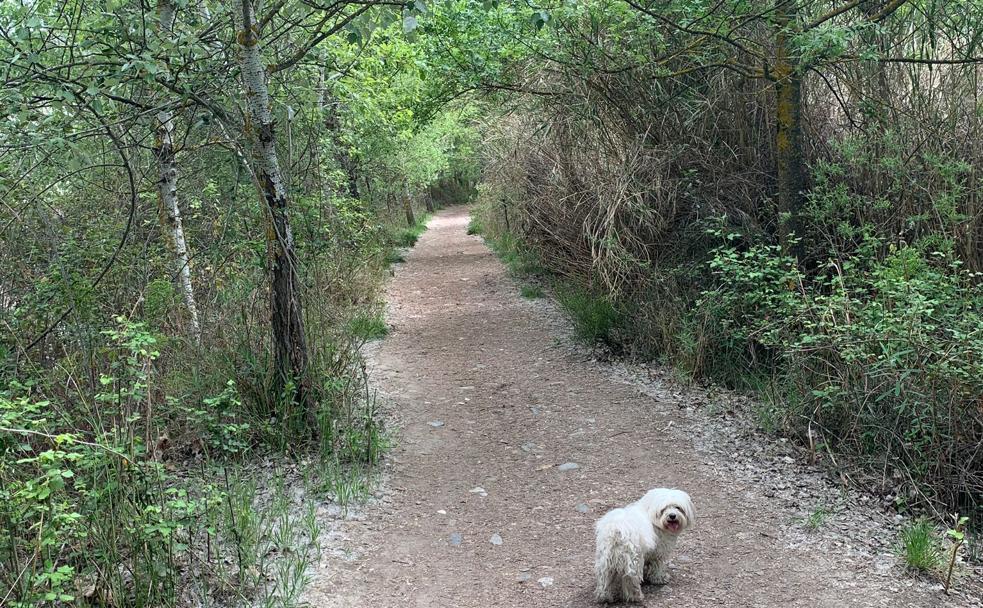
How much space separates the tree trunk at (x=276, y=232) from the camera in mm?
5312

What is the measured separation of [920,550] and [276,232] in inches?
191

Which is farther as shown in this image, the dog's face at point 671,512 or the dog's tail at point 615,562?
the dog's face at point 671,512

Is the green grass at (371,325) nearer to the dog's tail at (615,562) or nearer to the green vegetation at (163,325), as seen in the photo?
the green vegetation at (163,325)

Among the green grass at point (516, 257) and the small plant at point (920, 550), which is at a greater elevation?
the green grass at point (516, 257)

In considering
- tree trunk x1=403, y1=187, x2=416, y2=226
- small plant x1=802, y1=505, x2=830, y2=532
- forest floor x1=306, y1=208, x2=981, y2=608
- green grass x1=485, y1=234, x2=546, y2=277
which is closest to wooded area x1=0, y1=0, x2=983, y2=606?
forest floor x1=306, y1=208, x2=981, y2=608

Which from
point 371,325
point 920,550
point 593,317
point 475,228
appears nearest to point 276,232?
point 371,325

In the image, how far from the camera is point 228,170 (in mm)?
7672

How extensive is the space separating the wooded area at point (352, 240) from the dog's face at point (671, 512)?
2.01 m

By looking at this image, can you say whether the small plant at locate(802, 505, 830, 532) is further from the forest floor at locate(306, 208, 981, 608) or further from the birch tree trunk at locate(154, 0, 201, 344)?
the birch tree trunk at locate(154, 0, 201, 344)

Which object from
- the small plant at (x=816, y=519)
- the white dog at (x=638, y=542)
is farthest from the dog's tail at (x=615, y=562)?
the small plant at (x=816, y=519)

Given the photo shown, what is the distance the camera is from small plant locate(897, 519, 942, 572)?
4160mm

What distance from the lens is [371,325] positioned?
963 cm

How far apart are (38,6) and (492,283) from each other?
10.3 m

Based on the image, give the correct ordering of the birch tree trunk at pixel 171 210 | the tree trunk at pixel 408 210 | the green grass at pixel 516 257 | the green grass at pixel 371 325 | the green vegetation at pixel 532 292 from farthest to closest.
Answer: the tree trunk at pixel 408 210 < the green grass at pixel 516 257 < the green vegetation at pixel 532 292 < the green grass at pixel 371 325 < the birch tree trunk at pixel 171 210
